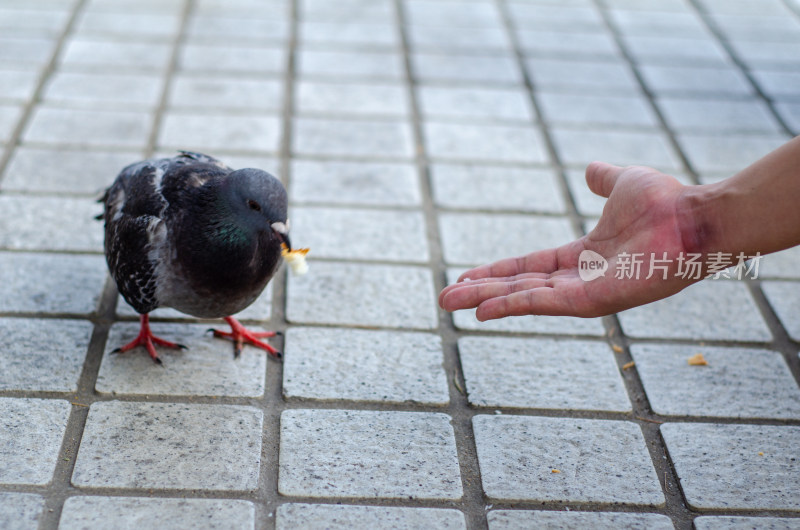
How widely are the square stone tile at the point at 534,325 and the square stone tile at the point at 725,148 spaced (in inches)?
66.0

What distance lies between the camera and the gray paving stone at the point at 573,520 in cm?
267

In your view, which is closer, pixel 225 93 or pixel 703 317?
pixel 703 317

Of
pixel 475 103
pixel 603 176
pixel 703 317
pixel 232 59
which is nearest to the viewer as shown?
pixel 603 176

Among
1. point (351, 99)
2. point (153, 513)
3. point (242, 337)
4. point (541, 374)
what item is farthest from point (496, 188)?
point (153, 513)

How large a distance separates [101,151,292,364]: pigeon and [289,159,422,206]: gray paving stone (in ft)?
3.65

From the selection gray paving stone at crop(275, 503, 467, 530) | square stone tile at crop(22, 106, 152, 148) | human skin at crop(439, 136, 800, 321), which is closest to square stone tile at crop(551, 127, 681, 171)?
human skin at crop(439, 136, 800, 321)

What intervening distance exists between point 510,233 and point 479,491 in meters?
1.71

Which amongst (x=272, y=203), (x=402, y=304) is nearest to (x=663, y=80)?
(x=402, y=304)

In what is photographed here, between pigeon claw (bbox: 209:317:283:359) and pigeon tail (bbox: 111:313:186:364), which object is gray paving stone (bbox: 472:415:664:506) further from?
pigeon tail (bbox: 111:313:186:364)

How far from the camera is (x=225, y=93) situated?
512 centimetres

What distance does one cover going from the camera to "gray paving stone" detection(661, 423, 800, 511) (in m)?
2.82

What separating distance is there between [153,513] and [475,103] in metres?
3.53

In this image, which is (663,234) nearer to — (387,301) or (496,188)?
(387,301)

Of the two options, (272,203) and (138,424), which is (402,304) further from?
(138,424)
